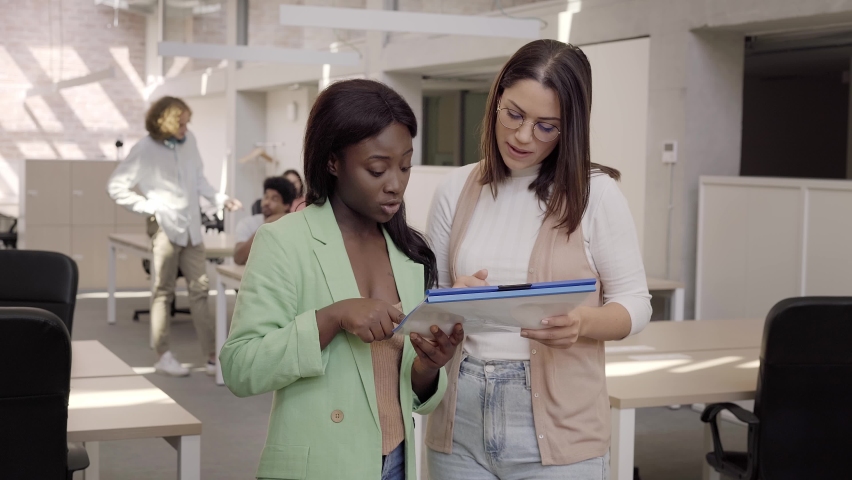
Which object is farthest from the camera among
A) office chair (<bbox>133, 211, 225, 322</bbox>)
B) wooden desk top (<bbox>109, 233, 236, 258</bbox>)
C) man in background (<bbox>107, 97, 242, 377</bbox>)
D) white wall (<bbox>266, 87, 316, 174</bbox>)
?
white wall (<bbox>266, 87, 316, 174</bbox>)

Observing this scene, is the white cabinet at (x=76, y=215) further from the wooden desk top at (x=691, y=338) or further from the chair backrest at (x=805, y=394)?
the chair backrest at (x=805, y=394)

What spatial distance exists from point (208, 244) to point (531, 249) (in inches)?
233

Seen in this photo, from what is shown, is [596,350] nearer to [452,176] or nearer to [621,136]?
[452,176]

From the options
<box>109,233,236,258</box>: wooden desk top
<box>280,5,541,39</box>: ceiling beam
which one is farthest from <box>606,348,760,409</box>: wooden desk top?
<box>109,233,236,258</box>: wooden desk top

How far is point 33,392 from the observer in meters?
1.92

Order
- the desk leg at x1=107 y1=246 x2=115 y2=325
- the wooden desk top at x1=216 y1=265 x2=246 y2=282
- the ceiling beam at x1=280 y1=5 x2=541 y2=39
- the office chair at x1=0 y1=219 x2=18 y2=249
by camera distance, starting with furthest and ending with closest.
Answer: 1. the office chair at x1=0 y1=219 x2=18 y2=249
2. the desk leg at x1=107 y1=246 x2=115 y2=325
3. the wooden desk top at x1=216 y1=265 x2=246 y2=282
4. the ceiling beam at x1=280 y1=5 x2=541 y2=39

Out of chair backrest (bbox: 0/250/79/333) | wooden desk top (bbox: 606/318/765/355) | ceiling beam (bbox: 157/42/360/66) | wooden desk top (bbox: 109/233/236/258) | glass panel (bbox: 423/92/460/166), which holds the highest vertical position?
ceiling beam (bbox: 157/42/360/66)

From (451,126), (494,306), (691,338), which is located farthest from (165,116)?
(451,126)

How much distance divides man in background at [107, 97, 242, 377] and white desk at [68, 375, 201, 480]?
3.14m

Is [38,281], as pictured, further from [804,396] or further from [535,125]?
[804,396]

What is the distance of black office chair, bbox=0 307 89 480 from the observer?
188 cm

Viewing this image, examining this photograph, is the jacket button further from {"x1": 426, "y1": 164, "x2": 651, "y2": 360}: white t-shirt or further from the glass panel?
the glass panel

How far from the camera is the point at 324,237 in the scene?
4.69 ft

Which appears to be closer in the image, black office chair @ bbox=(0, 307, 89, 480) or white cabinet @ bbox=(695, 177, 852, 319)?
black office chair @ bbox=(0, 307, 89, 480)
